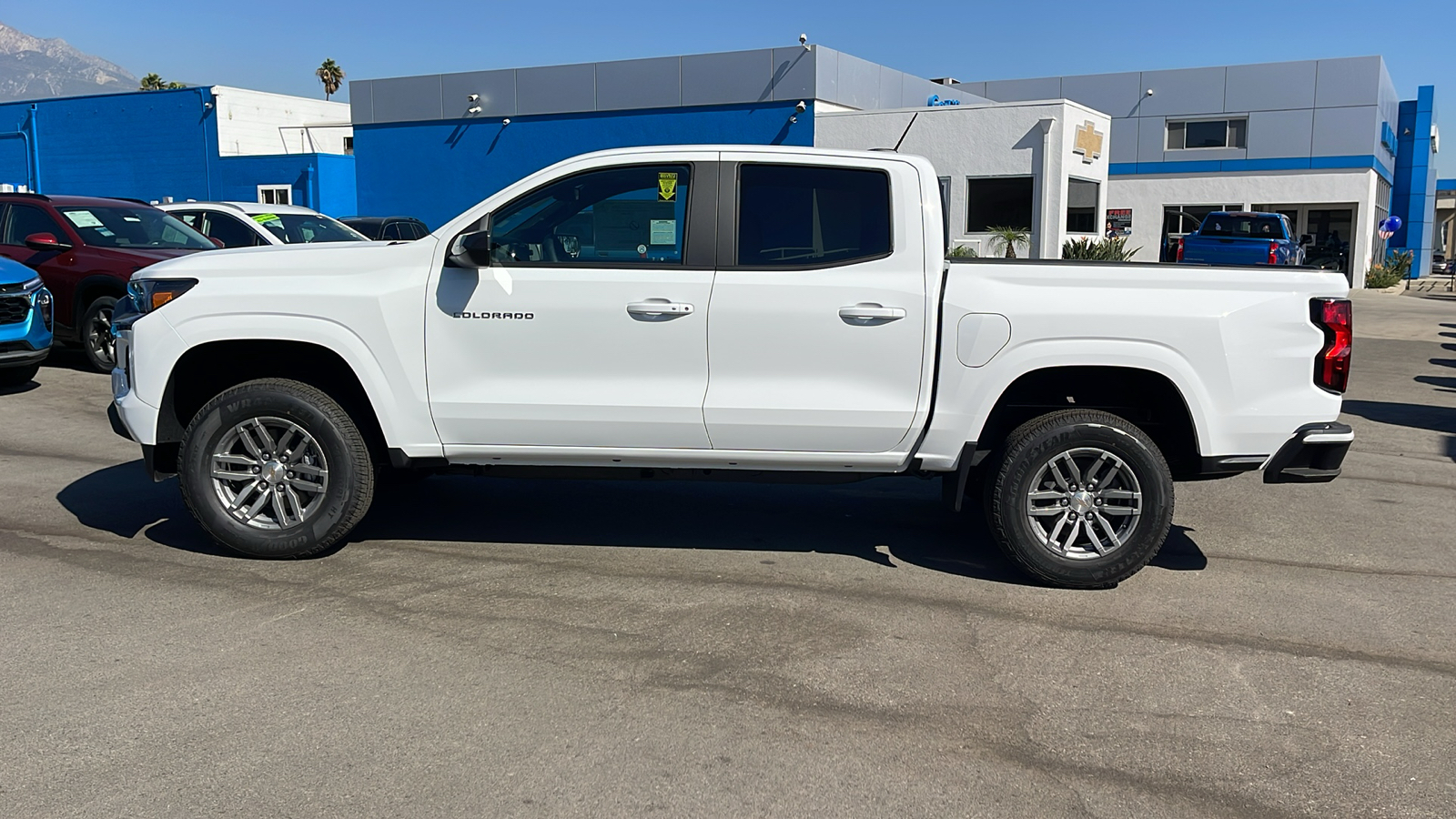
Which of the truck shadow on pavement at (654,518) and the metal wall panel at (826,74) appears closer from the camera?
the truck shadow on pavement at (654,518)

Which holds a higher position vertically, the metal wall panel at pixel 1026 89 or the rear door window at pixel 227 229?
the metal wall panel at pixel 1026 89

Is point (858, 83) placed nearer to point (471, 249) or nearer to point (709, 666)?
point (471, 249)

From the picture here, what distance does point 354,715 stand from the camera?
406cm

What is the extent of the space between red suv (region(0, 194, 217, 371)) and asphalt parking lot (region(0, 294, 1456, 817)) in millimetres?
5447

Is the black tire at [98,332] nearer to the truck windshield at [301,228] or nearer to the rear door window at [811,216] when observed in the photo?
the truck windshield at [301,228]

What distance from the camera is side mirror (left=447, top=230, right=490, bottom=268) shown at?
5.43 metres

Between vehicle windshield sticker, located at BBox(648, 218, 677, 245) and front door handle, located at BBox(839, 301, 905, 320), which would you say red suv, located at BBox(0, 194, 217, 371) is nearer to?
vehicle windshield sticker, located at BBox(648, 218, 677, 245)

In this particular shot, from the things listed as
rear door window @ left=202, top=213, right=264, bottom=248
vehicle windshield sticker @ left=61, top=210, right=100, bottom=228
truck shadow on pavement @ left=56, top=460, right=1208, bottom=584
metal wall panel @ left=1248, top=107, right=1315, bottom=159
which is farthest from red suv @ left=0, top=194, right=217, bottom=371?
metal wall panel @ left=1248, top=107, right=1315, bottom=159

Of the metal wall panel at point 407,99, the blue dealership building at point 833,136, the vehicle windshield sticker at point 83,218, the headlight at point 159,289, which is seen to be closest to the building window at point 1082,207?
the blue dealership building at point 833,136

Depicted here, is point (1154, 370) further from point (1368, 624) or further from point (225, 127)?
point (225, 127)

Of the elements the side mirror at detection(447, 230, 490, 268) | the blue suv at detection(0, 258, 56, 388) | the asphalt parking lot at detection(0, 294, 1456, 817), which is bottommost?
the asphalt parking lot at detection(0, 294, 1456, 817)

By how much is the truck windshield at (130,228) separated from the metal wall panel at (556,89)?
53.5ft

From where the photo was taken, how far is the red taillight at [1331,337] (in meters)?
5.35

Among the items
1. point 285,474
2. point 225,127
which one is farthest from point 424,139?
point 285,474
